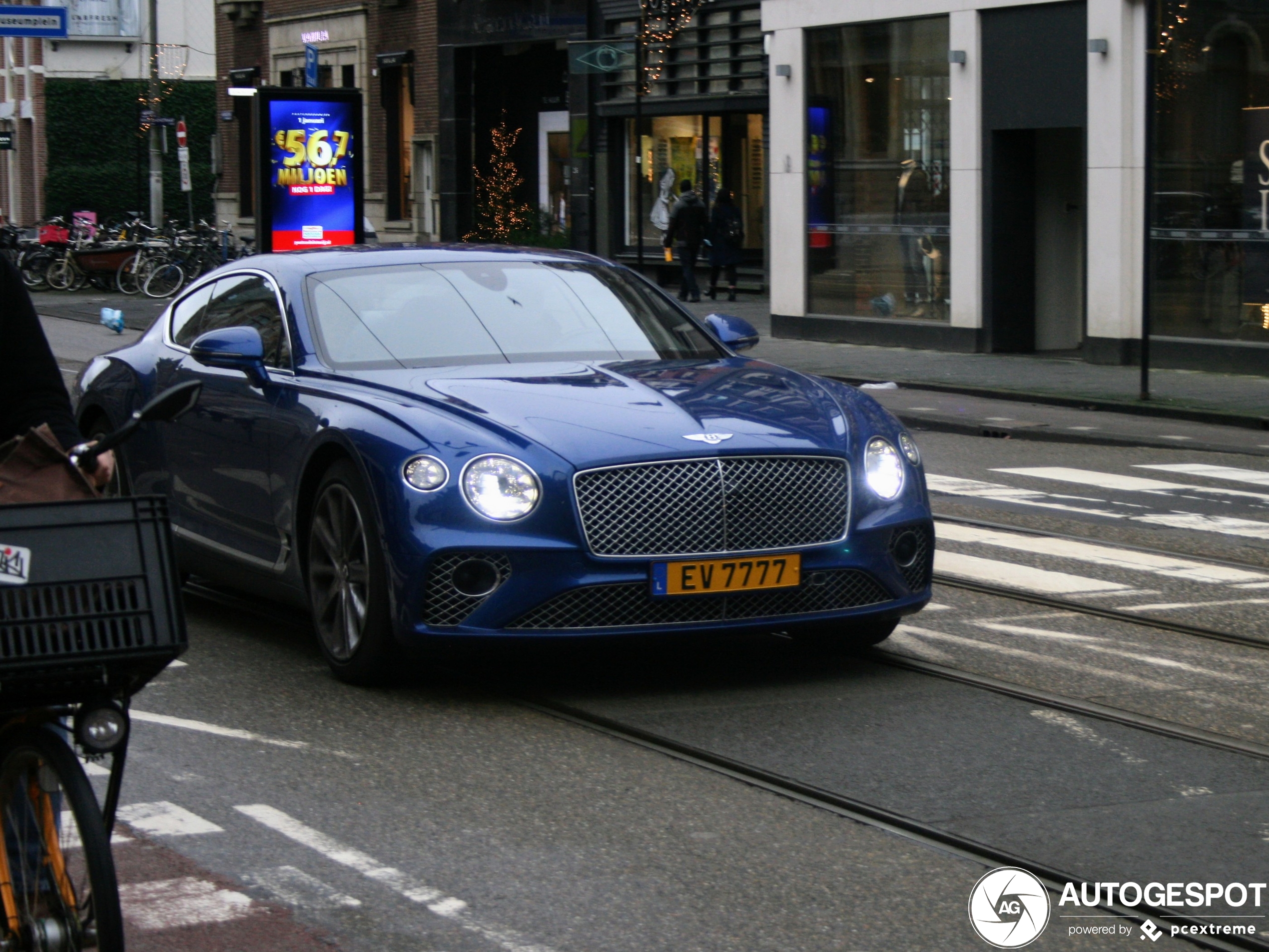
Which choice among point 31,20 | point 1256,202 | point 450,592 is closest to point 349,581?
point 450,592

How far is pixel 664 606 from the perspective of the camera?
650cm

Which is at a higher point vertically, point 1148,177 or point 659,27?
point 659,27

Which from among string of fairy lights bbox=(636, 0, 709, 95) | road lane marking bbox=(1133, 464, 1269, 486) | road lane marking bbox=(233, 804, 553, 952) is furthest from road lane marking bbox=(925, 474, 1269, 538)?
string of fairy lights bbox=(636, 0, 709, 95)

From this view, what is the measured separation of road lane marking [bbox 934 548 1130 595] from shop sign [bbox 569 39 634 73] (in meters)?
18.0

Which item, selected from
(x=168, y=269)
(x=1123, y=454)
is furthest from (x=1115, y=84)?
(x=168, y=269)

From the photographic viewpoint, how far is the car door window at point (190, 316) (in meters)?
8.73

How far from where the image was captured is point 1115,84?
20172 mm

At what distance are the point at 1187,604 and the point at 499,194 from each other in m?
32.6

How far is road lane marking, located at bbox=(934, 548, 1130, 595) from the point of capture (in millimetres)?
8734

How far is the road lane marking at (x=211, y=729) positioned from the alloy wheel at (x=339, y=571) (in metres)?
0.60

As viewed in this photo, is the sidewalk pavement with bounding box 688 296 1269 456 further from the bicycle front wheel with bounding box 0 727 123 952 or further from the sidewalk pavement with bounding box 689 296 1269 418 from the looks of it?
the bicycle front wheel with bounding box 0 727 123 952

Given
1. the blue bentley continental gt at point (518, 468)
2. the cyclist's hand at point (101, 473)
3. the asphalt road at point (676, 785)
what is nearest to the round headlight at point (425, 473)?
the blue bentley continental gt at point (518, 468)

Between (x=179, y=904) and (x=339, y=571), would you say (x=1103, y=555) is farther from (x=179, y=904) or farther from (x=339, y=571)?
(x=179, y=904)

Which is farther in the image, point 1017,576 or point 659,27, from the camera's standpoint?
point 659,27
